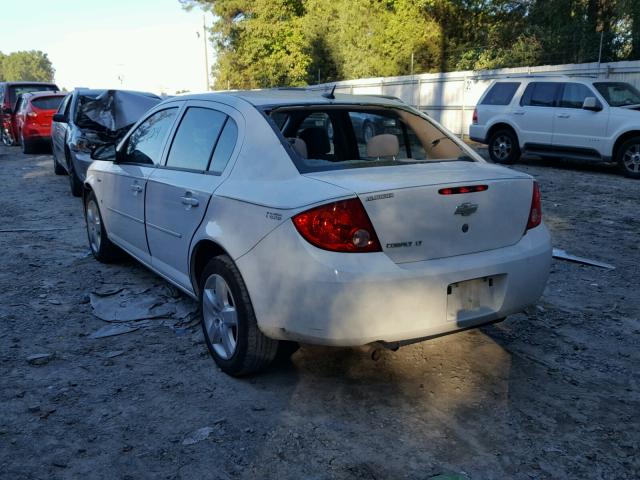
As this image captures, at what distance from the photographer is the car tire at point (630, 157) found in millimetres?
11297

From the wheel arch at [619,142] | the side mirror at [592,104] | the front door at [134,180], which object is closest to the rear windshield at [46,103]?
the front door at [134,180]

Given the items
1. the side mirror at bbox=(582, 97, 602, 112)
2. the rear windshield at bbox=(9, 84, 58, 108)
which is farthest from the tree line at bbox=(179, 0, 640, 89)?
the rear windshield at bbox=(9, 84, 58, 108)

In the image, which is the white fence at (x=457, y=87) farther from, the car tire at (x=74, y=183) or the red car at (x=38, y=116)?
the car tire at (x=74, y=183)

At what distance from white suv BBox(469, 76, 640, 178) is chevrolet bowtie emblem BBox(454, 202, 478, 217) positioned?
9573mm

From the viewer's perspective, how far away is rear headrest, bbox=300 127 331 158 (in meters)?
3.77

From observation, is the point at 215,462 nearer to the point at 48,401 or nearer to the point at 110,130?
the point at 48,401

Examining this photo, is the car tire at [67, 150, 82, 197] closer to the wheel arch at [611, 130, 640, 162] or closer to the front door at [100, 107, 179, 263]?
the front door at [100, 107, 179, 263]

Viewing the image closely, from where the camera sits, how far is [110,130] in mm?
9914

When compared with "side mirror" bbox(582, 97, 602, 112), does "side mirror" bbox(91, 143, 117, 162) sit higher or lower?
lower

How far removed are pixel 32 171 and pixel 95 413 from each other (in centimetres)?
1197

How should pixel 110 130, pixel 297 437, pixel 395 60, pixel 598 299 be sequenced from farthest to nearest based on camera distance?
pixel 395 60
pixel 110 130
pixel 598 299
pixel 297 437

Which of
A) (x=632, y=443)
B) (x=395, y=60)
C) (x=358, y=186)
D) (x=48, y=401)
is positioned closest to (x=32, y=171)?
(x=48, y=401)

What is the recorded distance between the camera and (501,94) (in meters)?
13.8

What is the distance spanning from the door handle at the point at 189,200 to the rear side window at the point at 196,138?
18cm
